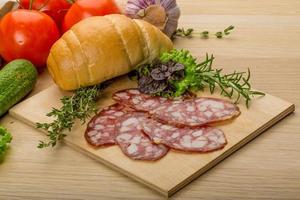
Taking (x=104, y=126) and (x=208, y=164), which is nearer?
(x=208, y=164)

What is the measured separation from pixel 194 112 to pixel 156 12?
0.47 meters

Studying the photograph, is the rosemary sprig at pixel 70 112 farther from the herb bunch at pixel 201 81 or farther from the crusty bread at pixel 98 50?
the herb bunch at pixel 201 81

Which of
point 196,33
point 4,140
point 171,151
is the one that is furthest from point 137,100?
point 196,33

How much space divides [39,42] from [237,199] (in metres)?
0.77

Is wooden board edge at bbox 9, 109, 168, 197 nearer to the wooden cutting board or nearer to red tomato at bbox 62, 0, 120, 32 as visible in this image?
the wooden cutting board

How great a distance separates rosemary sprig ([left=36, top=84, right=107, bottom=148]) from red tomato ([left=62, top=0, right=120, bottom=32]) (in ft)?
0.95

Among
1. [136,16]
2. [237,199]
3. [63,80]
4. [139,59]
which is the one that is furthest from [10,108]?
[237,199]

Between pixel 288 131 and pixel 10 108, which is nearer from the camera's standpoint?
pixel 288 131

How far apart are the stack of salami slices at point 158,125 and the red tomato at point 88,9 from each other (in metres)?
0.35

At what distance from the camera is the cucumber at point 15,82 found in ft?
5.20

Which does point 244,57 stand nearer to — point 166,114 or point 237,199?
point 166,114

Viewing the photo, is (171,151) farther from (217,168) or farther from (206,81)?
(206,81)

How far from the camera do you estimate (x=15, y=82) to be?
1.62 metres

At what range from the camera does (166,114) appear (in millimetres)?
1468
